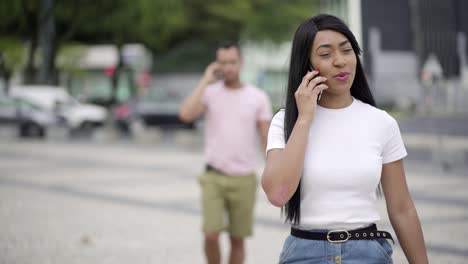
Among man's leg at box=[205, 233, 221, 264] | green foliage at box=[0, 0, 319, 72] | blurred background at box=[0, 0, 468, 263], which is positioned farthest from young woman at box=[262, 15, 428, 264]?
green foliage at box=[0, 0, 319, 72]

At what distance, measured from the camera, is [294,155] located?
3096 mm

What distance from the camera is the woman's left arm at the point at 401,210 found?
129 inches

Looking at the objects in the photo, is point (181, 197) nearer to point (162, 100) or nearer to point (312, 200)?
point (312, 200)

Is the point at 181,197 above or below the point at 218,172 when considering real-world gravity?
below

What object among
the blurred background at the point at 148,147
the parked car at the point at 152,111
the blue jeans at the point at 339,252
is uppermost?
the blue jeans at the point at 339,252

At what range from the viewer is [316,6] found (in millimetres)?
51781

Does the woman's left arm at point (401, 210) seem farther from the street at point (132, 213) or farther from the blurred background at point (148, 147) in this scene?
the street at point (132, 213)

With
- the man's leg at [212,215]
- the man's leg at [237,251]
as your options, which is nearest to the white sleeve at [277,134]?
the man's leg at [212,215]

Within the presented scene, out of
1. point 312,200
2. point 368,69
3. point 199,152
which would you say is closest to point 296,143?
point 312,200

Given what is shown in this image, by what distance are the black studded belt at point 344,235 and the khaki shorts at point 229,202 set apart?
10.5 ft

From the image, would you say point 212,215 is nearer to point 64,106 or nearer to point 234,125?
point 234,125

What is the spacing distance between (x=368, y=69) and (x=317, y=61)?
25.9 ft

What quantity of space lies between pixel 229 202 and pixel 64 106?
31.0m

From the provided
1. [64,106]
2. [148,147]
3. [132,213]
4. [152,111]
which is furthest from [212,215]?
[64,106]
